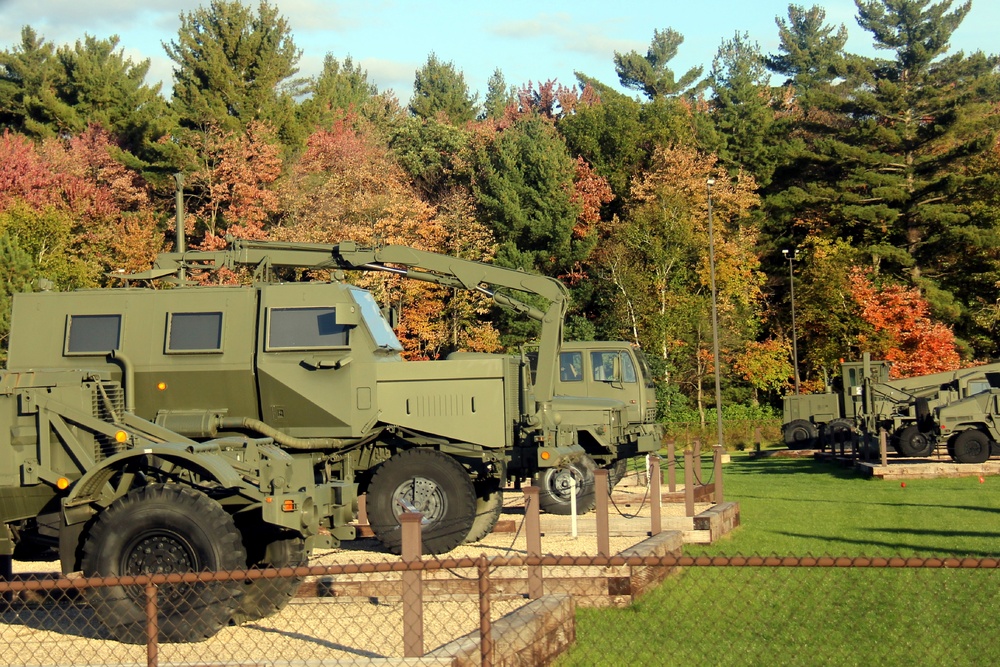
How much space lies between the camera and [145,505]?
9.21m

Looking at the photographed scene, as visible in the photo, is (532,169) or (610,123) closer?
(532,169)

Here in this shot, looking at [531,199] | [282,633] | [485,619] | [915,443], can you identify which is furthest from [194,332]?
[531,199]

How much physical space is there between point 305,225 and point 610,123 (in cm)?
2316

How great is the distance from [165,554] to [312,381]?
4785 millimetres

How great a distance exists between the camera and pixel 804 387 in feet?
208

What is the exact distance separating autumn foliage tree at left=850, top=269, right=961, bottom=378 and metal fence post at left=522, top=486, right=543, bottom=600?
47.5m

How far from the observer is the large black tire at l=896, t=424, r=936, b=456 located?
1305 inches

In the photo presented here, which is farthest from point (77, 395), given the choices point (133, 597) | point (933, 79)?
point (933, 79)

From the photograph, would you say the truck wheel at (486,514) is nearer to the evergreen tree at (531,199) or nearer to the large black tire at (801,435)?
the large black tire at (801,435)

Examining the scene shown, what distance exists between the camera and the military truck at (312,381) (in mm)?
13664

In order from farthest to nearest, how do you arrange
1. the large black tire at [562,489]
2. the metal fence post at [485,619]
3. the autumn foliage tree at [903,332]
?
the autumn foliage tree at [903,332], the large black tire at [562,489], the metal fence post at [485,619]

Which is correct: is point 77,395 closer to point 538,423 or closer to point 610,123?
point 538,423

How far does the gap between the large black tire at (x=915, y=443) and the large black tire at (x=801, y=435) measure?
800cm

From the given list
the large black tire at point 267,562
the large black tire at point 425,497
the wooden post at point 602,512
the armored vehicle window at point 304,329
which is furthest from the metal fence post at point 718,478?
the large black tire at point 267,562
